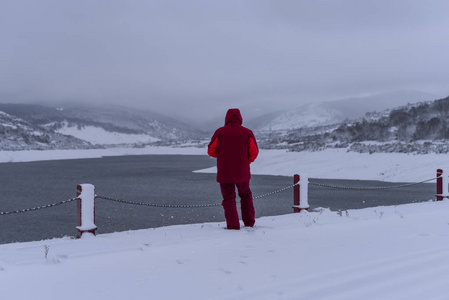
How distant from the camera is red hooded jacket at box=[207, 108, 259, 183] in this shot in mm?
7402

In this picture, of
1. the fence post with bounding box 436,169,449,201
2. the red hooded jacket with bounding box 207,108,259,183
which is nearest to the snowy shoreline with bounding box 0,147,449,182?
the fence post with bounding box 436,169,449,201

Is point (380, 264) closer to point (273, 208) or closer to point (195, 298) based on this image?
point (195, 298)

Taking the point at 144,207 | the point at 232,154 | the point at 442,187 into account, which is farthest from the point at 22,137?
the point at 232,154

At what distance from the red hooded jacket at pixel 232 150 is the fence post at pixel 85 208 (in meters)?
2.05

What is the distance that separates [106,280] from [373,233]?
4528mm

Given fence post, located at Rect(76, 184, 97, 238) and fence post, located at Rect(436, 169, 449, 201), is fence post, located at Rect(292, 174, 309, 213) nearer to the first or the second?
fence post, located at Rect(76, 184, 97, 238)

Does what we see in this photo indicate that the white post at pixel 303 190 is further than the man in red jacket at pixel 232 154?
Yes

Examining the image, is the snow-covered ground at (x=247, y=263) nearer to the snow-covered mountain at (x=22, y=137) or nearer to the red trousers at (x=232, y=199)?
the red trousers at (x=232, y=199)

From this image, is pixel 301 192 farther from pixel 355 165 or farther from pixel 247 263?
pixel 355 165

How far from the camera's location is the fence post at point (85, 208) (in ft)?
22.6

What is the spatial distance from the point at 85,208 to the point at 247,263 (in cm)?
293

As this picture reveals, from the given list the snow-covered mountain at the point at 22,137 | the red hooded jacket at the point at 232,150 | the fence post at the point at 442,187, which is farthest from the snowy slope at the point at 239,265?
the snow-covered mountain at the point at 22,137

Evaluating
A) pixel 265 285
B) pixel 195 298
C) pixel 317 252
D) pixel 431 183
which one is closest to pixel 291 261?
pixel 317 252

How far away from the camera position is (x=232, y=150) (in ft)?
24.4
